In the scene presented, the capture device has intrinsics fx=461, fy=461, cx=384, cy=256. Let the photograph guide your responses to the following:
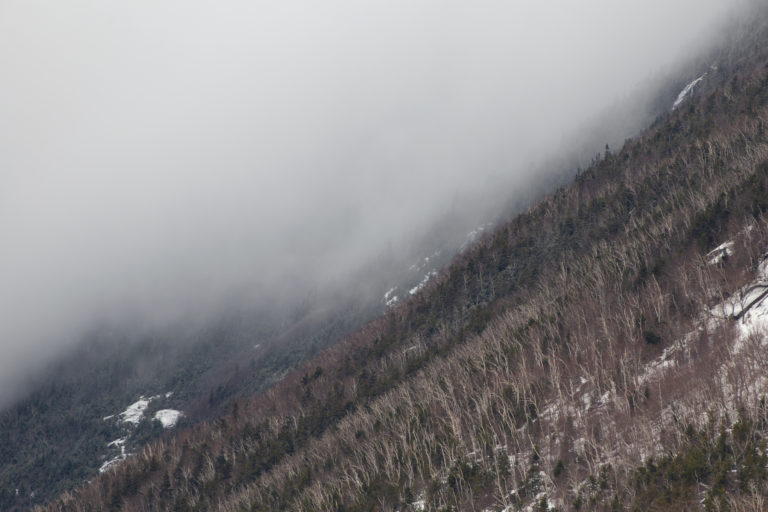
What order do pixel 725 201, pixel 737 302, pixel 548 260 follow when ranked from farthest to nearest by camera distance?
pixel 548 260, pixel 725 201, pixel 737 302

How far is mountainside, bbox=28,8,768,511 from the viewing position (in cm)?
3791

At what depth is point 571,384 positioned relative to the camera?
55094 mm

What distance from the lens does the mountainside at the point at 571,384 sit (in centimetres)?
3791

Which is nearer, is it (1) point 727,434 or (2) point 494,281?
(1) point 727,434

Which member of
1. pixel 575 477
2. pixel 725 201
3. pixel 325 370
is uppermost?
pixel 325 370

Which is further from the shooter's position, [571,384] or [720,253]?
[720,253]

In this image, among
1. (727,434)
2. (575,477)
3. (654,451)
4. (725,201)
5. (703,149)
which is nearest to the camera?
(727,434)

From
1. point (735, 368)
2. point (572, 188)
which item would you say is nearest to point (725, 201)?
point (735, 368)

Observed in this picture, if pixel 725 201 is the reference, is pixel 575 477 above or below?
below

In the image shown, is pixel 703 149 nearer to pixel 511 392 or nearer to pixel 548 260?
pixel 548 260

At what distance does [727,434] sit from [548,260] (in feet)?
303

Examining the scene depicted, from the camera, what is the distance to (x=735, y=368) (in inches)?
1548

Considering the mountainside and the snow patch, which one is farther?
the snow patch

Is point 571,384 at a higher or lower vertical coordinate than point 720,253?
lower
